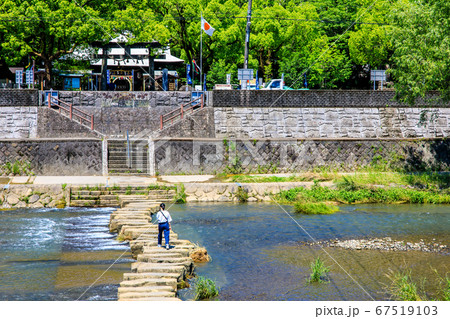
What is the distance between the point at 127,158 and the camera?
28.4 m

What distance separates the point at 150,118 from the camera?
110 ft

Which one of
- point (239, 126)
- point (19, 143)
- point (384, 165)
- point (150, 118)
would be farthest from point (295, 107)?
point (19, 143)

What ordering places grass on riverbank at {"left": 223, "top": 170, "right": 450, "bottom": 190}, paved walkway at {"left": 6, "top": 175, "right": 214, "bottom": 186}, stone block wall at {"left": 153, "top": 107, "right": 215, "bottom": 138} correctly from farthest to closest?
stone block wall at {"left": 153, "top": 107, "right": 215, "bottom": 138}
grass on riverbank at {"left": 223, "top": 170, "right": 450, "bottom": 190}
paved walkway at {"left": 6, "top": 175, "right": 214, "bottom": 186}

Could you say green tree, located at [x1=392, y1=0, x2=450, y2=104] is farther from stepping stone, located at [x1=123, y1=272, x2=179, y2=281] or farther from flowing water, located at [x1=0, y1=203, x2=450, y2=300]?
stepping stone, located at [x1=123, y1=272, x2=179, y2=281]

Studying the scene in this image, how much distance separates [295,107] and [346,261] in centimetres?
1893

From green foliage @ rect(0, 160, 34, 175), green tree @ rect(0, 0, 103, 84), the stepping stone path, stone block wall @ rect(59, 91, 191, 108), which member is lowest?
the stepping stone path

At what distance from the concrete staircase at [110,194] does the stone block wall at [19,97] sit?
998cm

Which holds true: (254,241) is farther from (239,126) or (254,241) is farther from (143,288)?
(239,126)

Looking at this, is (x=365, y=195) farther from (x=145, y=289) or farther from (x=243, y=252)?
(x=145, y=289)

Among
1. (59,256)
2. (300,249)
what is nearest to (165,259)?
(59,256)

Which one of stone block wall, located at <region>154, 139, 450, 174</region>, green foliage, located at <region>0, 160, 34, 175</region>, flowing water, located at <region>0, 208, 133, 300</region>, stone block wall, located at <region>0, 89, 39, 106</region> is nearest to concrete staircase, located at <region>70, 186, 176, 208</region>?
flowing water, located at <region>0, 208, 133, 300</region>

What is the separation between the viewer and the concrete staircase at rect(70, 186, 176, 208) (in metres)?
24.5

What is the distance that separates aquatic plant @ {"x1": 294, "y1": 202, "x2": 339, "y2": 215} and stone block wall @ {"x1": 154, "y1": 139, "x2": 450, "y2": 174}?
6.08 metres

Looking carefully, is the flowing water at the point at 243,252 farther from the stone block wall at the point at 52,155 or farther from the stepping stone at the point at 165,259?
the stone block wall at the point at 52,155
